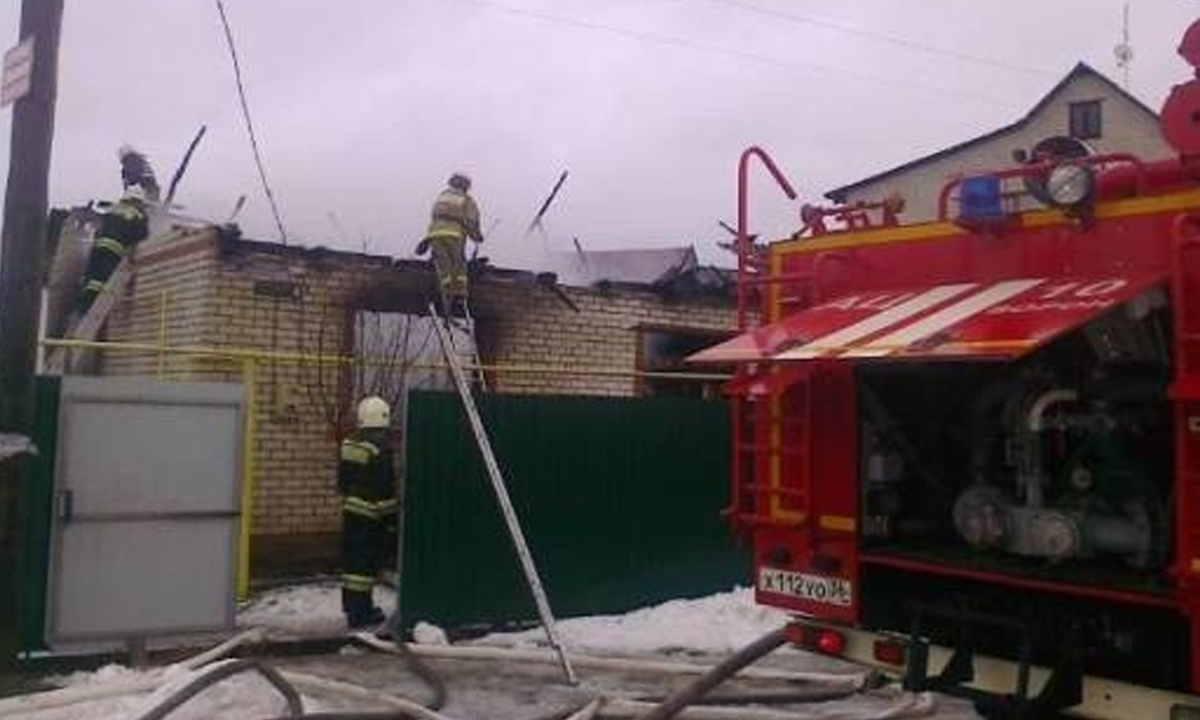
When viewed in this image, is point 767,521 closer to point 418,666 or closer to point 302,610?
point 418,666

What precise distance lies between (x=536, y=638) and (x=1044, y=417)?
568 centimetres

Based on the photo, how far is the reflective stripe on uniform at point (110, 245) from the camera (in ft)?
42.2

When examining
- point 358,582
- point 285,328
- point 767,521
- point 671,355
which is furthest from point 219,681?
point 671,355

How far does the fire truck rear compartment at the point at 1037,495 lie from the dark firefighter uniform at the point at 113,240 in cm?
867

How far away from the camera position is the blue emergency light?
5656mm

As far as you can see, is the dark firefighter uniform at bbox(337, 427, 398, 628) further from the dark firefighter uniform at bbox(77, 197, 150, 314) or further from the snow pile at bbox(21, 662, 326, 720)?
the dark firefighter uniform at bbox(77, 197, 150, 314)

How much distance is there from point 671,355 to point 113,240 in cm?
540

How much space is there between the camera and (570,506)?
36.9 feet

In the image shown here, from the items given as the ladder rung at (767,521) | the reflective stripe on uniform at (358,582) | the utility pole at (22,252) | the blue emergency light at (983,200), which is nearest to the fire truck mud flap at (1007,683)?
the ladder rung at (767,521)

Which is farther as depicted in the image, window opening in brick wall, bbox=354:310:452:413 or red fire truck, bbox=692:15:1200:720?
window opening in brick wall, bbox=354:310:452:413

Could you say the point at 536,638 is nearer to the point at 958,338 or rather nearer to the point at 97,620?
the point at 97,620

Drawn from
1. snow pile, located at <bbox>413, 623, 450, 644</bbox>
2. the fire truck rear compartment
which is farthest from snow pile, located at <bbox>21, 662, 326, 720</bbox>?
the fire truck rear compartment

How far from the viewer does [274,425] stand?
38.6 ft

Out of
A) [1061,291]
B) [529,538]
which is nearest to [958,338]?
[1061,291]
